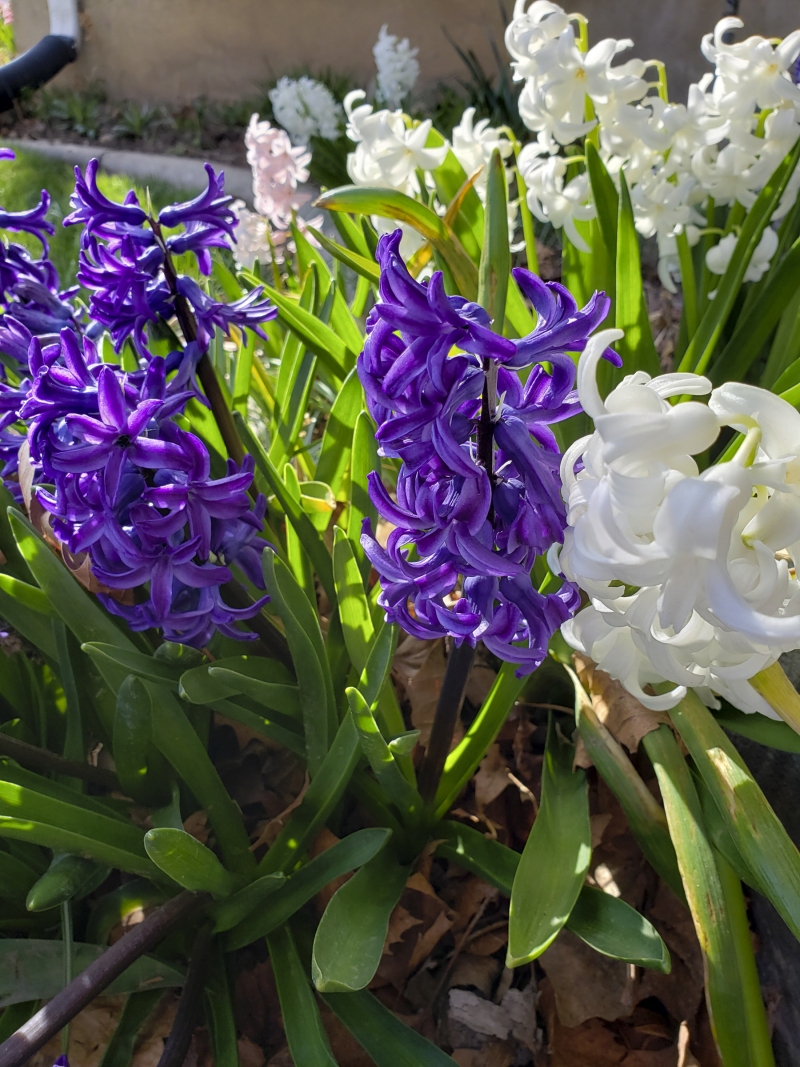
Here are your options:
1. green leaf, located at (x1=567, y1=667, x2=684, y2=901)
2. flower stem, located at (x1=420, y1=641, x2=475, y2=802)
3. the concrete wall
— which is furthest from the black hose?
green leaf, located at (x1=567, y1=667, x2=684, y2=901)

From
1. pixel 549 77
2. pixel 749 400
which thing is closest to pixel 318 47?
pixel 549 77

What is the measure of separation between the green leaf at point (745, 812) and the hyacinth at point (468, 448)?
367mm

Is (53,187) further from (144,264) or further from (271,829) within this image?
(271,829)

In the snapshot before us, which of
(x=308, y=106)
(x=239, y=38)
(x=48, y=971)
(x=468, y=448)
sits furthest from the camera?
(x=239, y=38)

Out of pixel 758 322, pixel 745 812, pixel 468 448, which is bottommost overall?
pixel 745 812

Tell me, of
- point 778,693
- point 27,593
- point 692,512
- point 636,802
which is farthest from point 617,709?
point 27,593

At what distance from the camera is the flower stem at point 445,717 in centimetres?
99

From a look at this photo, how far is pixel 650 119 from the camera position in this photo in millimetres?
1496

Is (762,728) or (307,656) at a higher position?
(307,656)

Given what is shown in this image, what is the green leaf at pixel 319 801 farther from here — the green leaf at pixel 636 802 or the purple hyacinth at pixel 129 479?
the green leaf at pixel 636 802

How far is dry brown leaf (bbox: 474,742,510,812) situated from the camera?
4.55ft

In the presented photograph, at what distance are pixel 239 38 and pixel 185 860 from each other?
6.94 m

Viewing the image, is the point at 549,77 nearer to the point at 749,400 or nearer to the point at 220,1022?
the point at 749,400

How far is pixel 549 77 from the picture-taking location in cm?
138
